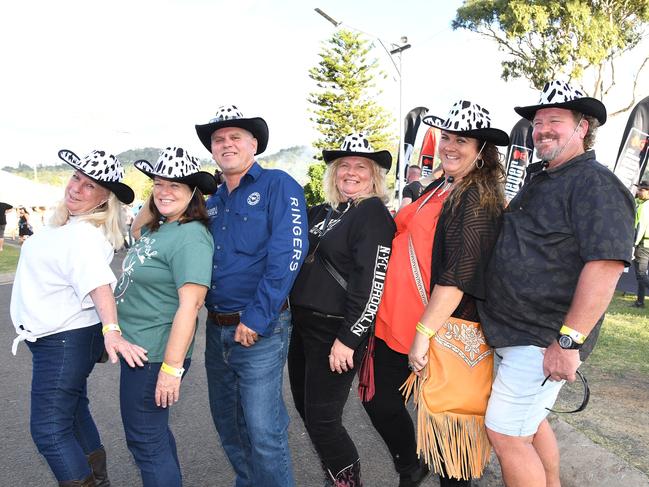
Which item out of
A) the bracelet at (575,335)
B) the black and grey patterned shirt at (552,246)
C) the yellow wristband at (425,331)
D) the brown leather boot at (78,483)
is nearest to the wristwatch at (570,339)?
the bracelet at (575,335)

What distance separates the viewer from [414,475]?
301 cm

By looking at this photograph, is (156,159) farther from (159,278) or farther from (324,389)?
(324,389)

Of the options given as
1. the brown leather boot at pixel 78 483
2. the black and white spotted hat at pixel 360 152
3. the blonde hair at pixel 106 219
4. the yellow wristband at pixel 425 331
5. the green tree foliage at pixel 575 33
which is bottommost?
the brown leather boot at pixel 78 483

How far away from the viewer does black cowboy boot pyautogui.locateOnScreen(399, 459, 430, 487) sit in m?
3.01

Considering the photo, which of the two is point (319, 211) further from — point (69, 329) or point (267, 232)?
point (69, 329)

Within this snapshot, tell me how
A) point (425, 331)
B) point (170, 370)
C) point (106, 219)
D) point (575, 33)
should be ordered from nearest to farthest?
point (170, 370) → point (425, 331) → point (106, 219) → point (575, 33)

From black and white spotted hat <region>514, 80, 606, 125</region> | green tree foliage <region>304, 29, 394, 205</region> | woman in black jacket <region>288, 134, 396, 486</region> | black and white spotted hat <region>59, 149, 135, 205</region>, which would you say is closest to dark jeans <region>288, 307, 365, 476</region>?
woman in black jacket <region>288, 134, 396, 486</region>

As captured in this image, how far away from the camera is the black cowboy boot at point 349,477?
2.86 meters

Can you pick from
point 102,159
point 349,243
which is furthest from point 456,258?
point 102,159

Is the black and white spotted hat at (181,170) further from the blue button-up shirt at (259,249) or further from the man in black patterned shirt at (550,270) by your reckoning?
the man in black patterned shirt at (550,270)

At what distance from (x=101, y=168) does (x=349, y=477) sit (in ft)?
6.54

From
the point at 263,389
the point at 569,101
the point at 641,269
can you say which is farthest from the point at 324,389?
the point at 641,269

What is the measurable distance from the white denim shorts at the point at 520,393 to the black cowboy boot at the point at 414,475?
2.59ft

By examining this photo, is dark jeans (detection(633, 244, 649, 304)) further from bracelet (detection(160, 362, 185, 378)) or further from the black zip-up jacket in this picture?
bracelet (detection(160, 362, 185, 378))
